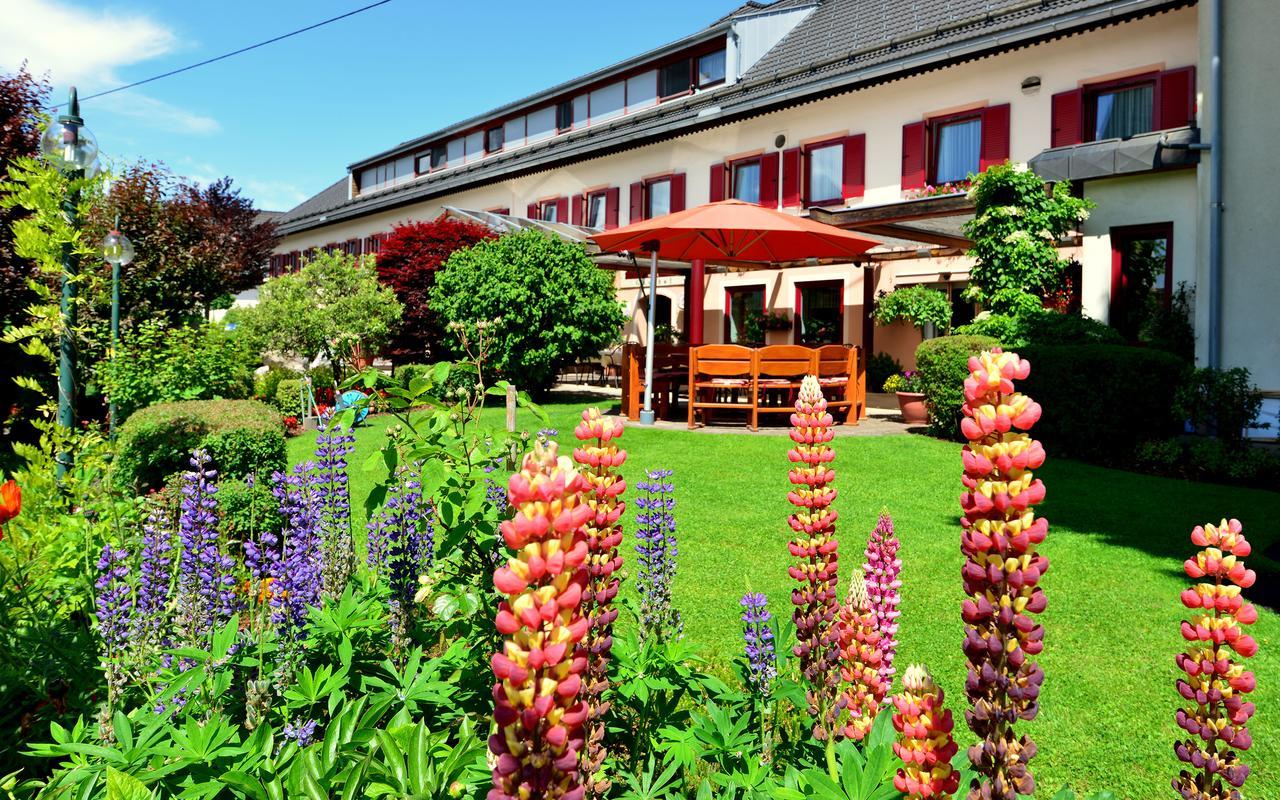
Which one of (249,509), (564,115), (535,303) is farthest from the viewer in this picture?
(564,115)

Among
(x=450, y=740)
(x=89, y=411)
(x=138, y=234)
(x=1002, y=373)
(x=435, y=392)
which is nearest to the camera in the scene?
(x=1002, y=373)

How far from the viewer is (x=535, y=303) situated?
1644 centimetres

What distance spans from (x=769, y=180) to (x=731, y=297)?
3252 mm

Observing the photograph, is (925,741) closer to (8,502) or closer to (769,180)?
(8,502)

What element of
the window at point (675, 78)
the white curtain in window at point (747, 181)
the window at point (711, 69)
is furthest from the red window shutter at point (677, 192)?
the window at point (675, 78)

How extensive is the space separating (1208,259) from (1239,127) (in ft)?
5.83

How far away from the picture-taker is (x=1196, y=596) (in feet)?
4.10

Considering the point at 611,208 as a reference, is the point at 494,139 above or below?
above

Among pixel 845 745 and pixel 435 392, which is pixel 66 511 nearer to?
pixel 435 392

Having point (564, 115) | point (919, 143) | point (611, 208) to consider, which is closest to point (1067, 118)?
point (919, 143)

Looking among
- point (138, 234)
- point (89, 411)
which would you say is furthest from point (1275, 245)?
point (138, 234)

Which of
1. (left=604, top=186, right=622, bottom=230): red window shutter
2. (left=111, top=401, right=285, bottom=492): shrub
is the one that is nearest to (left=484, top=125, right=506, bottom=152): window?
(left=604, top=186, right=622, bottom=230): red window shutter

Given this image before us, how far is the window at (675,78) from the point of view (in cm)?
2347

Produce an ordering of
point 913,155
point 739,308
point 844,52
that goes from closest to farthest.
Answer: point 913,155, point 844,52, point 739,308
